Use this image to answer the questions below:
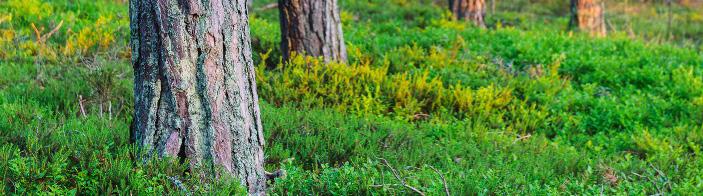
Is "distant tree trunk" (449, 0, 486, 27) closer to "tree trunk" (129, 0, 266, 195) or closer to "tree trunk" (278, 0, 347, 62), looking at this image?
"tree trunk" (278, 0, 347, 62)

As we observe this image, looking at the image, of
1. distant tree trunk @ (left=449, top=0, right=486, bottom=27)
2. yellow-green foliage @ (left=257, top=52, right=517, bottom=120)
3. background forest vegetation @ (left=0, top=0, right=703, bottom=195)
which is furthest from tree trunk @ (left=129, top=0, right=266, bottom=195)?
distant tree trunk @ (left=449, top=0, right=486, bottom=27)

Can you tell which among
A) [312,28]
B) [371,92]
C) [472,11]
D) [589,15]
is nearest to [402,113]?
[371,92]

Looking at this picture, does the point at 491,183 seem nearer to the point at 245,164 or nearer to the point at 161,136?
the point at 245,164

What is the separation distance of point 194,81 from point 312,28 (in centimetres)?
362

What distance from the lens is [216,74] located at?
12.2 feet

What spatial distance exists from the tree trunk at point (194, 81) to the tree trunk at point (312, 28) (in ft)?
11.0

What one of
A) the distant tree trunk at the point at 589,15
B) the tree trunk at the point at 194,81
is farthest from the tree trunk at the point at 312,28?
the distant tree trunk at the point at 589,15

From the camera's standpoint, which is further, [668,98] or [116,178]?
[668,98]

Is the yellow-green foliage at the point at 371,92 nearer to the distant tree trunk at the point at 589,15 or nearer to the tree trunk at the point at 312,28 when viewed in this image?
the tree trunk at the point at 312,28

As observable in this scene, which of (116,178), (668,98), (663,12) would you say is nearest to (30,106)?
(116,178)

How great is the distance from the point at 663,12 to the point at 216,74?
49.6 ft

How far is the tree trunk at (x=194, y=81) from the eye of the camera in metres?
3.63

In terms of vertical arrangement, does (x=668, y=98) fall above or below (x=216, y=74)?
below

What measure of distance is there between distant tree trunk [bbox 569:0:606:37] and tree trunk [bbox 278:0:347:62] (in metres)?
6.57
